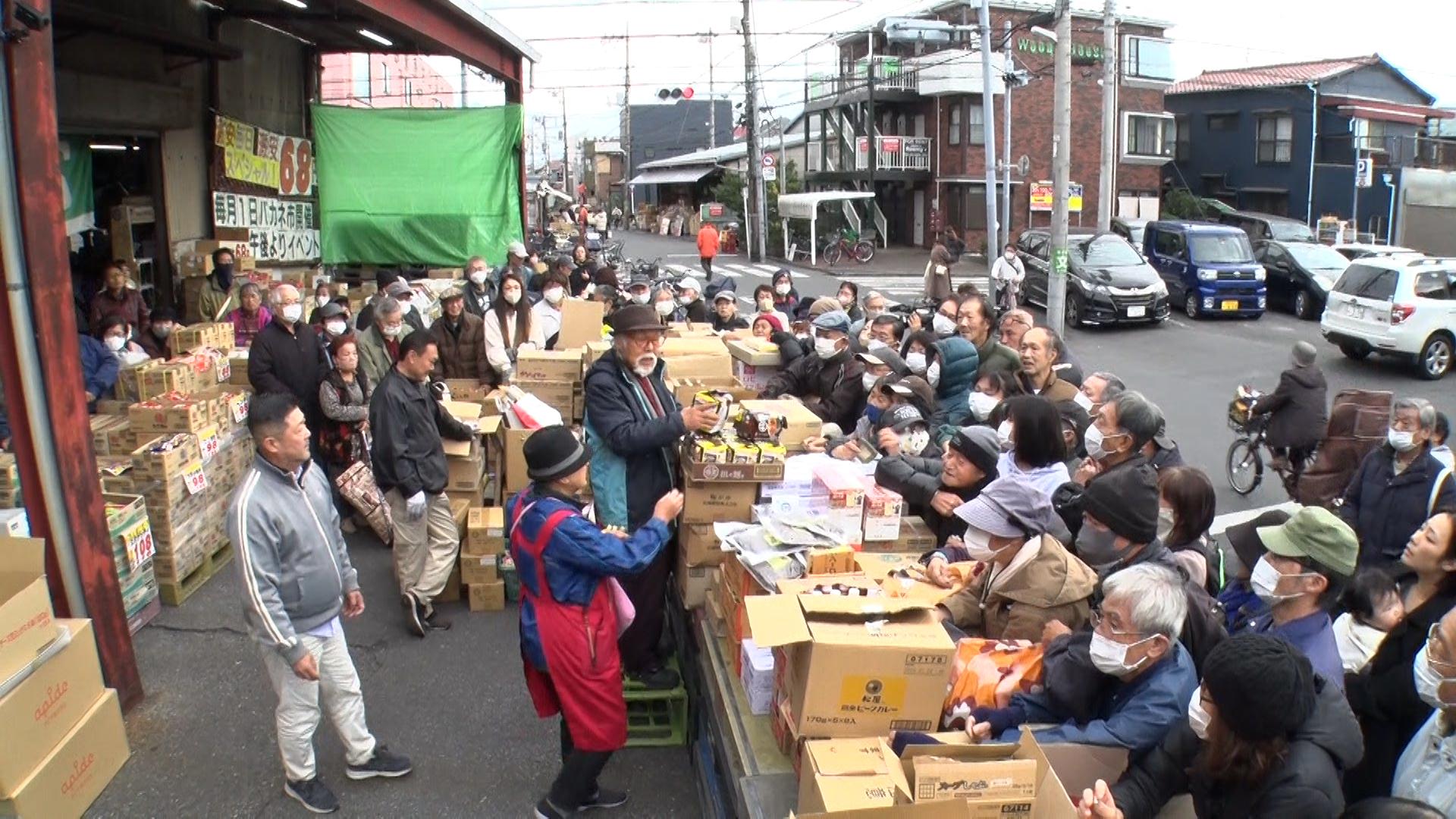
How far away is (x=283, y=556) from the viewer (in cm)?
440

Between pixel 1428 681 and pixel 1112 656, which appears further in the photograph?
pixel 1112 656

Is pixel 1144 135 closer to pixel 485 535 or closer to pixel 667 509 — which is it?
pixel 485 535

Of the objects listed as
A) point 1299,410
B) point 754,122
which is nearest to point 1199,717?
point 1299,410

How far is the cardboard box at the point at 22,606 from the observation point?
3.82 meters

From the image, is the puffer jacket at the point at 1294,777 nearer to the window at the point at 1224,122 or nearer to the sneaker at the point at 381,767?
the sneaker at the point at 381,767

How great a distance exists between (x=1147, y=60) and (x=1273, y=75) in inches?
173

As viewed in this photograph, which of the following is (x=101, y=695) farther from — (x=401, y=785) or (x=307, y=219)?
(x=307, y=219)

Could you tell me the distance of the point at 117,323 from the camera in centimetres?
903

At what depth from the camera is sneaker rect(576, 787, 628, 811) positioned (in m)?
4.71

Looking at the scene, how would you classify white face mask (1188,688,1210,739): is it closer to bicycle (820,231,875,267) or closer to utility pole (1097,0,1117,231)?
utility pole (1097,0,1117,231)

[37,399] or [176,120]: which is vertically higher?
[176,120]

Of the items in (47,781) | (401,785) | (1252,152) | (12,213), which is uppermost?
(1252,152)

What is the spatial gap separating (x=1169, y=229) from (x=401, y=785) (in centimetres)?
2153

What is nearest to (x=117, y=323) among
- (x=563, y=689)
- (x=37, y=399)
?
(x=37, y=399)
